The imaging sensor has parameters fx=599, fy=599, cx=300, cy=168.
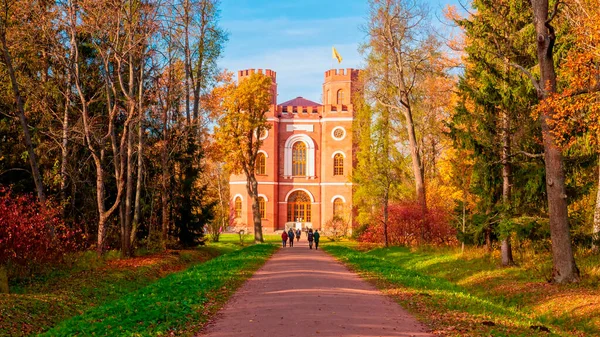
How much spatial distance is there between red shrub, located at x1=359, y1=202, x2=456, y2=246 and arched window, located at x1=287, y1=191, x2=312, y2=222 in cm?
2540

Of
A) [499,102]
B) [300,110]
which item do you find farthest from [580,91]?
[300,110]

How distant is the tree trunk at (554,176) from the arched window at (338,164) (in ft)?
139

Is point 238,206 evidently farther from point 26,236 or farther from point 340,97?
point 26,236

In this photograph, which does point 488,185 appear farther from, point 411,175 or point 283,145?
point 283,145

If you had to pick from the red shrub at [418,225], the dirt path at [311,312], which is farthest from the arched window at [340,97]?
the dirt path at [311,312]

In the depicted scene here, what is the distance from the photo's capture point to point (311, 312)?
30.6ft

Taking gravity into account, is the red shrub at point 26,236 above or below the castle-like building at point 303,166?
below

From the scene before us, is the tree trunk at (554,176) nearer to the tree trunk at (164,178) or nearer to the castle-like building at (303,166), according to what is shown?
the tree trunk at (164,178)

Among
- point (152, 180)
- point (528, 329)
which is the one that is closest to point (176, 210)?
point (152, 180)

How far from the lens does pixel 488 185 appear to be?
16.9 metres

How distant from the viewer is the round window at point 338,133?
183 ft

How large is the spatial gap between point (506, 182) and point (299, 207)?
4004 cm

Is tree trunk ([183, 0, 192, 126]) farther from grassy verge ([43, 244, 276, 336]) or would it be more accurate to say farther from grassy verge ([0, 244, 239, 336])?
grassy verge ([43, 244, 276, 336])

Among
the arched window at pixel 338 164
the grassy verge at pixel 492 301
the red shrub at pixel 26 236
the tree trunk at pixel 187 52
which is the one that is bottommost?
the grassy verge at pixel 492 301
